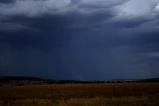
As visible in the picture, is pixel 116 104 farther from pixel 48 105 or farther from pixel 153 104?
pixel 48 105

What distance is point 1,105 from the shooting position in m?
39.8

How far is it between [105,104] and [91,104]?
5.34ft

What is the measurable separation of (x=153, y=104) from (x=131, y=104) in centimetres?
240

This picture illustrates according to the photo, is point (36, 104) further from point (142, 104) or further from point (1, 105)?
point (142, 104)

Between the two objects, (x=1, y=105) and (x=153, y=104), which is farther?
(x=1, y=105)

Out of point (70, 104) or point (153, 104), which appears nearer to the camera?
point (153, 104)

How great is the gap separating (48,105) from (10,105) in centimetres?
494

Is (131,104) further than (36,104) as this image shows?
No

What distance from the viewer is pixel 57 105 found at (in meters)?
38.0

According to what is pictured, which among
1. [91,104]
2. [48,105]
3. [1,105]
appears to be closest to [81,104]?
[91,104]

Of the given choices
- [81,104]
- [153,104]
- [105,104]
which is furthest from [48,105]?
[153,104]

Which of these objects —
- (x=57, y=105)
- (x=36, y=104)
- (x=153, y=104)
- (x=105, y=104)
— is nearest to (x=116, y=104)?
(x=105, y=104)

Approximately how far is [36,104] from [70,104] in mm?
4322

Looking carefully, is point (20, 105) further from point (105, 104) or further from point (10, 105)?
point (105, 104)
